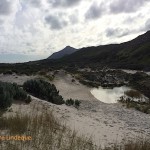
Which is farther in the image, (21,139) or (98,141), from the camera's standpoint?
(98,141)

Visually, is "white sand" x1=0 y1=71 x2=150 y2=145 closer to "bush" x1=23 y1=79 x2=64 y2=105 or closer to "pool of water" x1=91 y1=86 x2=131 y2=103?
"bush" x1=23 y1=79 x2=64 y2=105

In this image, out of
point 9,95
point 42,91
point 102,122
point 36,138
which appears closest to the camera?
point 36,138

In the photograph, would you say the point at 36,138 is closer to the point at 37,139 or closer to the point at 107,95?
the point at 37,139

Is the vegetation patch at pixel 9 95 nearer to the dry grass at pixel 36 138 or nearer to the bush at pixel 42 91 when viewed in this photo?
the dry grass at pixel 36 138

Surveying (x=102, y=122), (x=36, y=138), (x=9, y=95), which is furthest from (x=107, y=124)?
(x=36, y=138)

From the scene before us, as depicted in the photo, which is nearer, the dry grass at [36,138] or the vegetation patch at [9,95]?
the dry grass at [36,138]

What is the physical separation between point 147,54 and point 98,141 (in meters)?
106

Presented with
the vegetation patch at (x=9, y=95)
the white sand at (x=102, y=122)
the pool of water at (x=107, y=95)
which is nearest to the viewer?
the white sand at (x=102, y=122)

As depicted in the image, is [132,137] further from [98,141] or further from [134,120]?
[134,120]

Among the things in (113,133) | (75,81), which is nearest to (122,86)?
(75,81)

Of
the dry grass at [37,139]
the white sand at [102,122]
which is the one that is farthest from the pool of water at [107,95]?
the dry grass at [37,139]

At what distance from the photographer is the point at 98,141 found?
34.1 feet

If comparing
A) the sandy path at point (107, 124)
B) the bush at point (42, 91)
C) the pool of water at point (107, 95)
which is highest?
the bush at point (42, 91)

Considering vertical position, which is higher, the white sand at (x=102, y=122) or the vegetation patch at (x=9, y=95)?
the vegetation patch at (x=9, y=95)
